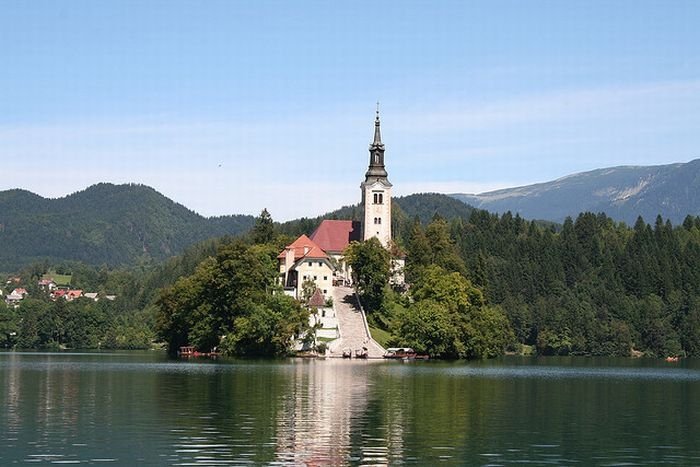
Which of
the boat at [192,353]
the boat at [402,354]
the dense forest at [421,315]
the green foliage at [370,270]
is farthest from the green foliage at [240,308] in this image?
the green foliage at [370,270]

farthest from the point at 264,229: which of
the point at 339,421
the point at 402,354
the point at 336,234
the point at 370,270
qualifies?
the point at 339,421

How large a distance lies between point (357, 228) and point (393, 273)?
13.9 meters

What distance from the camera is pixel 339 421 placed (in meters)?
45.9

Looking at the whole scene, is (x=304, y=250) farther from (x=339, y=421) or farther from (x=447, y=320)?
(x=339, y=421)

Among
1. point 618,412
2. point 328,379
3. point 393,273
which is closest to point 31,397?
point 328,379

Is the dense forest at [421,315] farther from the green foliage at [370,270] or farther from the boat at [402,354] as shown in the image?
the boat at [402,354]

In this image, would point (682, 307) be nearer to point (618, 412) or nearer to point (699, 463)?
point (618, 412)

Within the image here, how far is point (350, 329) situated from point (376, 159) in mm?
33516

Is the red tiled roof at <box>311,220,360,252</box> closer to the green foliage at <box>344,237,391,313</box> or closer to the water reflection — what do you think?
the green foliage at <box>344,237,391,313</box>

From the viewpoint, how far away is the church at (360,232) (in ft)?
456

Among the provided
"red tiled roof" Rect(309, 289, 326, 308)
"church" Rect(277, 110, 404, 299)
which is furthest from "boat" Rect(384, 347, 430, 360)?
"church" Rect(277, 110, 404, 299)

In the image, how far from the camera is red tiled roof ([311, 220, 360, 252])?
499 ft

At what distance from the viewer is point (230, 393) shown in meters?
60.7

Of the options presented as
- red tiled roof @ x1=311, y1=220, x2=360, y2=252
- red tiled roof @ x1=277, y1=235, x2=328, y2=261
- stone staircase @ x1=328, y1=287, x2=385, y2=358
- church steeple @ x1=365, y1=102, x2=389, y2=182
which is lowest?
stone staircase @ x1=328, y1=287, x2=385, y2=358
